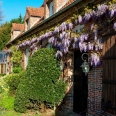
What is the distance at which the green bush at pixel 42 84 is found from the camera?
9.48m

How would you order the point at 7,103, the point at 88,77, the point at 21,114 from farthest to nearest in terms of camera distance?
1. the point at 7,103
2. the point at 21,114
3. the point at 88,77

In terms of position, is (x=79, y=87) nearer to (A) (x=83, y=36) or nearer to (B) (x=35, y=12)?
(A) (x=83, y=36)

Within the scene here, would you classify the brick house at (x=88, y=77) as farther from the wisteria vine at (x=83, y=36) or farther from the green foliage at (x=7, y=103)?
the green foliage at (x=7, y=103)

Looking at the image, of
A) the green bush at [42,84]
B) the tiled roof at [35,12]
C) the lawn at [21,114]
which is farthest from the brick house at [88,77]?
the tiled roof at [35,12]

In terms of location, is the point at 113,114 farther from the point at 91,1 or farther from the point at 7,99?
the point at 7,99

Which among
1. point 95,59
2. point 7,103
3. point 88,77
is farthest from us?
point 7,103

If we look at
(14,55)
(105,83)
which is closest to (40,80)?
(105,83)

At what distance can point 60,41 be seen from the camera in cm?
1000

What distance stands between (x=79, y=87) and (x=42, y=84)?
1.50 meters

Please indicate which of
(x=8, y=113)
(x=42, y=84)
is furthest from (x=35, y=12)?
(x=8, y=113)

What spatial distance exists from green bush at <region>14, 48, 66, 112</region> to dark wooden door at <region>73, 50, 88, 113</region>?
564 mm

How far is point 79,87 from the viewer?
9422mm

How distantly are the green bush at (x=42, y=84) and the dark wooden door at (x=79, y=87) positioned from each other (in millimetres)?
564

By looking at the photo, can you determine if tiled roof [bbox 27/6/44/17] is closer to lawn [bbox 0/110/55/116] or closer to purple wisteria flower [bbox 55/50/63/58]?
purple wisteria flower [bbox 55/50/63/58]
